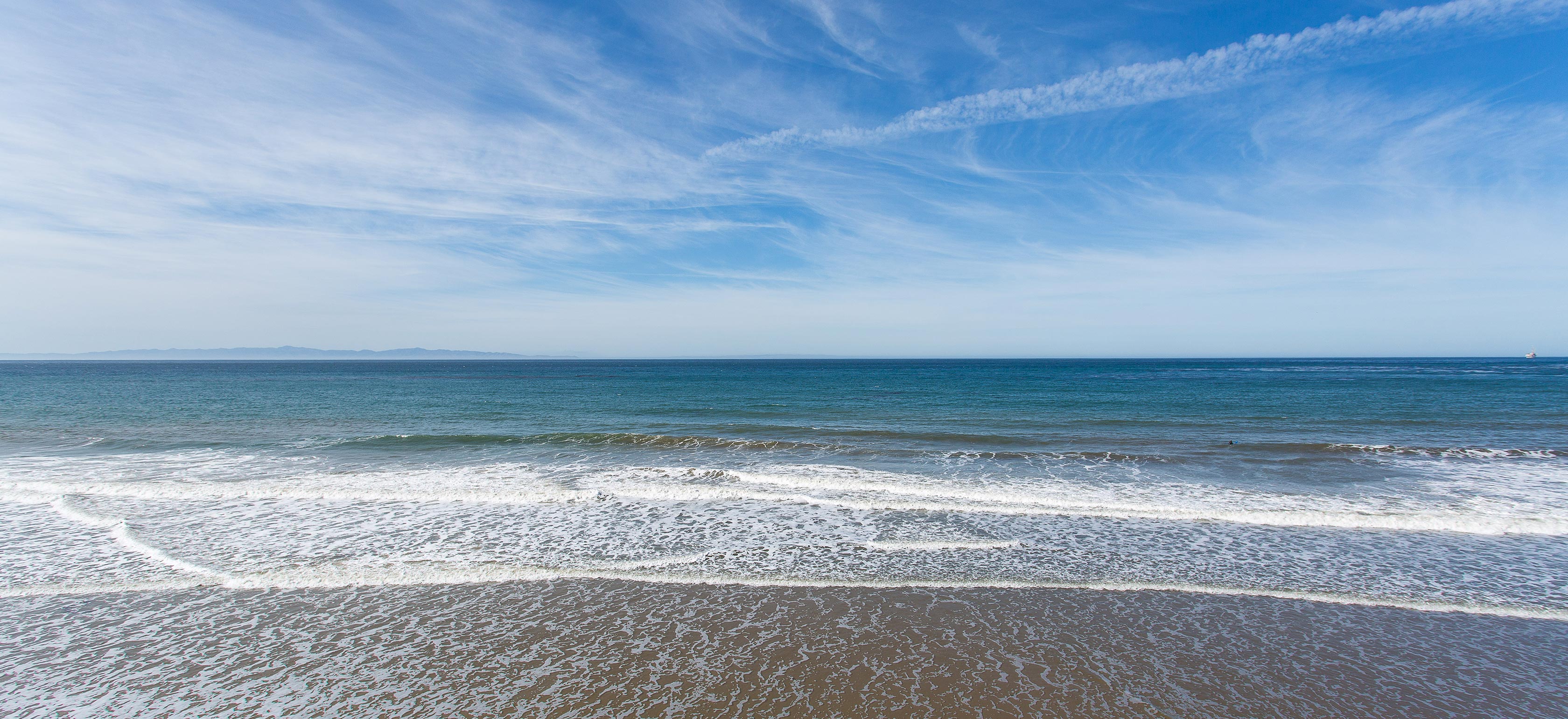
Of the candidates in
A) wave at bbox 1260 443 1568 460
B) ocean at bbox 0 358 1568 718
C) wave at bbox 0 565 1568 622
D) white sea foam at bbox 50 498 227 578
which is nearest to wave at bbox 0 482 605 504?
ocean at bbox 0 358 1568 718

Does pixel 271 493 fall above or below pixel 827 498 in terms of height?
above

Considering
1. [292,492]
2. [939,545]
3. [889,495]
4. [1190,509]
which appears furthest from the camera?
[889,495]

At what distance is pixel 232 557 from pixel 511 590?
492 cm

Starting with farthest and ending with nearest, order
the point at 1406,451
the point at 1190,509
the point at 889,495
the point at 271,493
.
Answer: the point at 1406,451 → the point at 889,495 → the point at 271,493 → the point at 1190,509

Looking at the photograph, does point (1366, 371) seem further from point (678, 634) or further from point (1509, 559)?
point (678, 634)

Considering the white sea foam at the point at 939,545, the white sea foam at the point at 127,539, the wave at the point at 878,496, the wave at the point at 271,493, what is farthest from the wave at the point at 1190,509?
the white sea foam at the point at 127,539

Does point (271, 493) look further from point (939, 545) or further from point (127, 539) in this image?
point (939, 545)

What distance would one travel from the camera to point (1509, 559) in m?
A: 9.92

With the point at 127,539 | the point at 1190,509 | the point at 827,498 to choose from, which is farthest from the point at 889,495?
the point at 127,539

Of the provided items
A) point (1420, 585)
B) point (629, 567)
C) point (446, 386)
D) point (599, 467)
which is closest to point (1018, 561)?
point (1420, 585)

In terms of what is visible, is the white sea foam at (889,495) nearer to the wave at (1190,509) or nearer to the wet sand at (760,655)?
the wave at (1190,509)

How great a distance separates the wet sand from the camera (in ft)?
19.3

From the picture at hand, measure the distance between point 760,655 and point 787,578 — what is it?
2.38 meters

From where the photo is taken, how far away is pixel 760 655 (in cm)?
679
